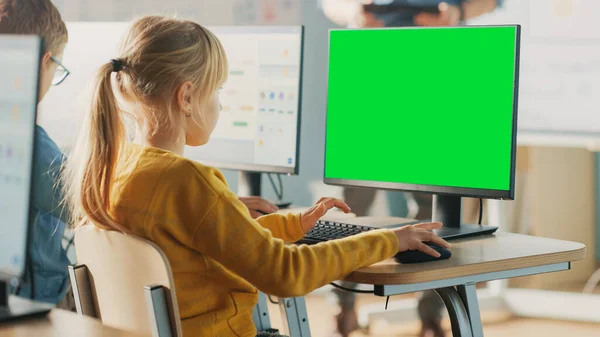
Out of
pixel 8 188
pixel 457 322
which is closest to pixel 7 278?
pixel 8 188

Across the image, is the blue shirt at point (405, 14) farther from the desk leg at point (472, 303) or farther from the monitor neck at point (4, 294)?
the monitor neck at point (4, 294)

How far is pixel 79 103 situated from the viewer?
1546 millimetres

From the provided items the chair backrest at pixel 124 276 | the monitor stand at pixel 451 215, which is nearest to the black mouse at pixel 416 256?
the monitor stand at pixel 451 215

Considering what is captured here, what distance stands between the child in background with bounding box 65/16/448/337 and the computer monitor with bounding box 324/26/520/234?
0.91ft

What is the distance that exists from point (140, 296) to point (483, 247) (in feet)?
2.28

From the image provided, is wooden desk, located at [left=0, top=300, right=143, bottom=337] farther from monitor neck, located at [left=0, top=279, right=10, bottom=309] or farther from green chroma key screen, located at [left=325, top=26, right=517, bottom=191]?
green chroma key screen, located at [left=325, top=26, right=517, bottom=191]

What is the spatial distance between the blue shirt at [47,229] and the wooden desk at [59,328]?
0.77 m

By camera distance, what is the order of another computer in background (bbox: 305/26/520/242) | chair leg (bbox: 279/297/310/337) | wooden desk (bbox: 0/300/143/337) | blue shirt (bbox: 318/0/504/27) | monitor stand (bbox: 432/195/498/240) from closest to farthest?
wooden desk (bbox: 0/300/143/337)
another computer in background (bbox: 305/26/520/242)
monitor stand (bbox: 432/195/498/240)
chair leg (bbox: 279/297/310/337)
blue shirt (bbox: 318/0/504/27)

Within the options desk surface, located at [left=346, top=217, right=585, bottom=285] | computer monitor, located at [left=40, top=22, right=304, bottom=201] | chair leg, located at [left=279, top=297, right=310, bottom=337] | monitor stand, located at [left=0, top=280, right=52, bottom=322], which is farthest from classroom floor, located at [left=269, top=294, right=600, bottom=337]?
monitor stand, located at [left=0, top=280, right=52, bottom=322]

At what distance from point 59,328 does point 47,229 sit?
947 mm

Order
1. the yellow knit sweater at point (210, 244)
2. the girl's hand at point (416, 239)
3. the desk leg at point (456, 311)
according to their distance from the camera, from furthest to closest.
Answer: the desk leg at point (456, 311) → the girl's hand at point (416, 239) → the yellow knit sweater at point (210, 244)

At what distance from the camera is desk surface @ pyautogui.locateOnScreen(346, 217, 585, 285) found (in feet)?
4.85

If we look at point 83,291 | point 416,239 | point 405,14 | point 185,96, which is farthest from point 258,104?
point 405,14

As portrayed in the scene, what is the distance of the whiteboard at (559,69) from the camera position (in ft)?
11.1
